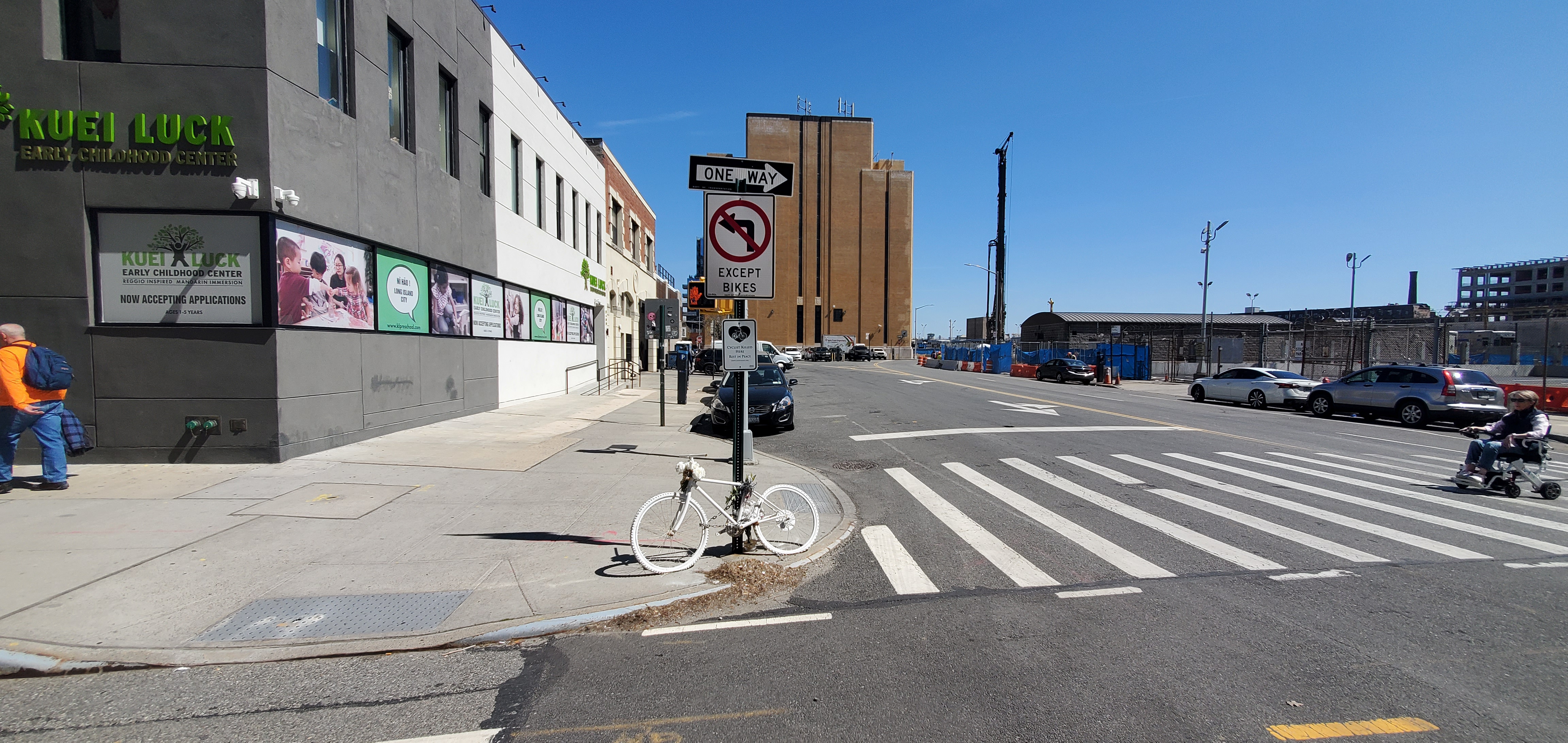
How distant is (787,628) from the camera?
4660 mm

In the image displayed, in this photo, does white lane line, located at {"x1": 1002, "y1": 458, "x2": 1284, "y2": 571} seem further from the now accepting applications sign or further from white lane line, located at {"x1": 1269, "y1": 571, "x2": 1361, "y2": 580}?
the now accepting applications sign

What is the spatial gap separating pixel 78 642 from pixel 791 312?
269 ft

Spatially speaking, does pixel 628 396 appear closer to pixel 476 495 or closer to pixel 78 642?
pixel 476 495

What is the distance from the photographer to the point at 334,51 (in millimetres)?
10602

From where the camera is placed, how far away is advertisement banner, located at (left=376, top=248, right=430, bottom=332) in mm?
11656

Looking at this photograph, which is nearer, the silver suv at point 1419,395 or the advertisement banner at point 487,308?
the advertisement banner at point 487,308

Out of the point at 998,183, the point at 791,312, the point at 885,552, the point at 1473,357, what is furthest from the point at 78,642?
the point at 791,312

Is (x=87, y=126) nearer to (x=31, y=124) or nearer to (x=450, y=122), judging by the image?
(x=31, y=124)

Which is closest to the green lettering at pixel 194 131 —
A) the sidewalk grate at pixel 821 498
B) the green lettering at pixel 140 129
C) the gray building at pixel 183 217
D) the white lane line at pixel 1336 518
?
the gray building at pixel 183 217

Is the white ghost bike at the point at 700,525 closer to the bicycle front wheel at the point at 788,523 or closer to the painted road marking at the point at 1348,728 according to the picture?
the bicycle front wheel at the point at 788,523

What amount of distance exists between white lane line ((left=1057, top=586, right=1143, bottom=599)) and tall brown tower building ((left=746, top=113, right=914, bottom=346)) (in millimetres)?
79225

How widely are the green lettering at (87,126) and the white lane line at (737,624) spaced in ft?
31.8

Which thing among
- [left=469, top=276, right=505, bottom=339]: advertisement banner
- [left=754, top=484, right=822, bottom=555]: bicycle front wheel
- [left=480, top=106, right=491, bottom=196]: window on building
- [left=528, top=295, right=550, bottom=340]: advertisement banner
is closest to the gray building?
[left=469, top=276, right=505, bottom=339]: advertisement banner

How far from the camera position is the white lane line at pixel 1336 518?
247 inches
